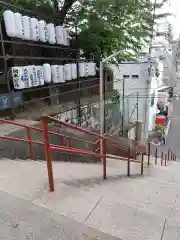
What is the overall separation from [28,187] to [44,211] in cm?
62

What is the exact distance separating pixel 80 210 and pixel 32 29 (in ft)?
16.9

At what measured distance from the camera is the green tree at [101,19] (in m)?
6.77

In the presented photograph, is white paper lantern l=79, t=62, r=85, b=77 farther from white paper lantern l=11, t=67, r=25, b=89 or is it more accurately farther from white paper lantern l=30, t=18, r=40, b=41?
white paper lantern l=11, t=67, r=25, b=89

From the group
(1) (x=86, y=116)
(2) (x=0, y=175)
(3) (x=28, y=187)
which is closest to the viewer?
(3) (x=28, y=187)

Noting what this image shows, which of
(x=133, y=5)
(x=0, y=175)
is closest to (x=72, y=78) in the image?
(x=133, y=5)

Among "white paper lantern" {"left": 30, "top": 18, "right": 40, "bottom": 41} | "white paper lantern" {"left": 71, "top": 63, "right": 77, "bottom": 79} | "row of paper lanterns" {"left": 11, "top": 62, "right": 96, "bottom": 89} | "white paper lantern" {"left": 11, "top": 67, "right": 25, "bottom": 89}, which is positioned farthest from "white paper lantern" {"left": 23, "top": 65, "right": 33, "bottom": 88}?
"white paper lantern" {"left": 71, "top": 63, "right": 77, "bottom": 79}

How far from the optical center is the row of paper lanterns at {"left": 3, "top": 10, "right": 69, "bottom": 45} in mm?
4879

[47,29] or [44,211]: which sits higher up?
[47,29]

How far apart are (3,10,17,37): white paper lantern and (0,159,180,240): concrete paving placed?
3.63 m

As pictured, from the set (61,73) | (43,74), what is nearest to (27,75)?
(43,74)

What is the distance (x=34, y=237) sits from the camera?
5.44ft

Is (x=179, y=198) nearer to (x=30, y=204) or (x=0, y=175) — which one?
(x=30, y=204)

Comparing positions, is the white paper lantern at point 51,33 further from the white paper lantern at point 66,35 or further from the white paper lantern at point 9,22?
the white paper lantern at point 9,22

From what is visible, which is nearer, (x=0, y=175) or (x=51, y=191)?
(x=51, y=191)
